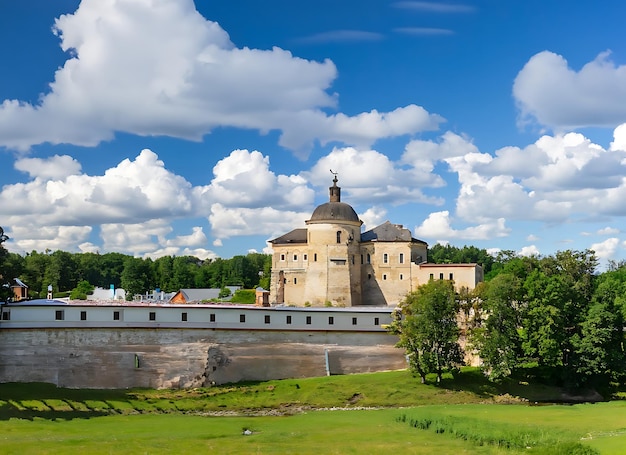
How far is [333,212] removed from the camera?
250ft

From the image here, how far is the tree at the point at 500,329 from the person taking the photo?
5066 cm

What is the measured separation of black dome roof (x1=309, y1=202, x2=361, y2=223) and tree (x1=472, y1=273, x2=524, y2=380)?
24649 millimetres

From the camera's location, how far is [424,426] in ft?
126

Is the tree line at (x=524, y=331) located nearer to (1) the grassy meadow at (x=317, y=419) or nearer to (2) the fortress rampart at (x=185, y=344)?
(1) the grassy meadow at (x=317, y=419)

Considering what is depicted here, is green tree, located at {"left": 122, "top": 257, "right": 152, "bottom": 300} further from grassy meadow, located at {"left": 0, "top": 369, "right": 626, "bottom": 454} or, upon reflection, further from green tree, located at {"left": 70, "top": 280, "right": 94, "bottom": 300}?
grassy meadow, located at {"left": 0, "top": 369, "right": 626, "bottom": 454}

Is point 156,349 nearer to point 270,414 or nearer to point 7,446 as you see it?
point 270,414

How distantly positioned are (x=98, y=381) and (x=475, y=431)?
29010mm

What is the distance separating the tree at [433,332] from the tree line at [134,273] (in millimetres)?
58915

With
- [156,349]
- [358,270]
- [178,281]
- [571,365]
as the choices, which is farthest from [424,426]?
[178,281]

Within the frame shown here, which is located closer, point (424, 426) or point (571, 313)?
point (424, 426)

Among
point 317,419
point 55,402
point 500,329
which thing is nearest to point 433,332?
point 500,329

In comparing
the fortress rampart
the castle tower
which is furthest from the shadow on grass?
the castle tower

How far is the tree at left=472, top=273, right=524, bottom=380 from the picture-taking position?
50.7m

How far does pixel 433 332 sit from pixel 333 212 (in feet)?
88.7
